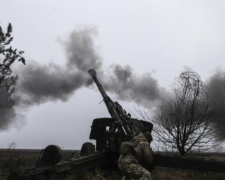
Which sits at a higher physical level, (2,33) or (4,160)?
(2,33)

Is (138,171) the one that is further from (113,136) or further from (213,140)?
(213,140)

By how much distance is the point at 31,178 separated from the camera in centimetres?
681

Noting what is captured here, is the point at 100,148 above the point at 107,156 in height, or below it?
above

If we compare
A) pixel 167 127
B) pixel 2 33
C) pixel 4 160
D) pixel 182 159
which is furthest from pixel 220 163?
pixel 2 33

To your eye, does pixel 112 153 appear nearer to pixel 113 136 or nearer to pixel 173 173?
pixel 113 136

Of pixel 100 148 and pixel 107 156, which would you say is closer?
pixel 107 156

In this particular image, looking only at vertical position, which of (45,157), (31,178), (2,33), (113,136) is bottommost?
(31,178)

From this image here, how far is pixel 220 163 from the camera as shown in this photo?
8711 mm

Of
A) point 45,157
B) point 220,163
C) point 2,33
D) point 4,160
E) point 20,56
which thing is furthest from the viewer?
point 2,33

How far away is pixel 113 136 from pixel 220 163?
10.4 ft

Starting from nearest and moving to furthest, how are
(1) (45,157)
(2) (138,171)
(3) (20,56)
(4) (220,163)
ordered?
(2) (138,171)
(1) (45,157)
(4) (220,163)
(3) (20,56)

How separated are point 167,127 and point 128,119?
8.35ft

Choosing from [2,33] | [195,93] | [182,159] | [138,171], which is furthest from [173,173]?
[2,33]

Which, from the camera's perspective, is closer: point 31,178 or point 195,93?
point 31,178
